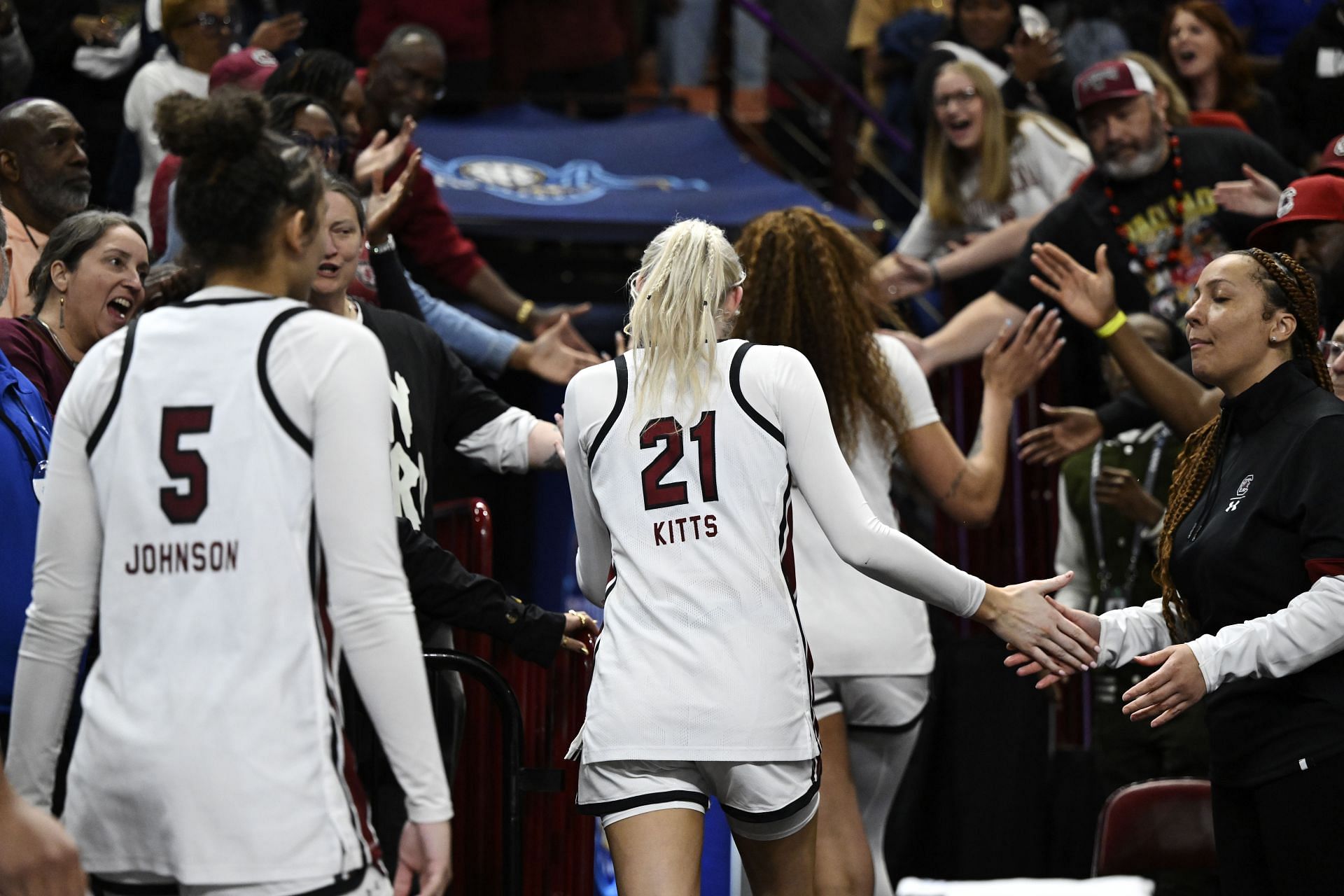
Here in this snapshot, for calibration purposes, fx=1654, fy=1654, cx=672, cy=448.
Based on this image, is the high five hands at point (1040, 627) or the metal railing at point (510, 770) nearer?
the high five hands at point (1040, 627)

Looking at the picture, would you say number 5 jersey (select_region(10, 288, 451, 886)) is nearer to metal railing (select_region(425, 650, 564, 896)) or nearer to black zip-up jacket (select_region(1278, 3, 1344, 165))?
metal railing (select_region(425, 650, 564, 896))

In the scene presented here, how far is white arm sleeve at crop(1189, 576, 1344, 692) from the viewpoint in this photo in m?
3.40

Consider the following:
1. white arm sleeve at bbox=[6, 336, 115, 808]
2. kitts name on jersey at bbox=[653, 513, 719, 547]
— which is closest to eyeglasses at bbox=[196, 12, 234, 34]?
kitts name on jersey at bbox=[653, 513, 719, 547]

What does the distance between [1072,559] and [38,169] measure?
365cm

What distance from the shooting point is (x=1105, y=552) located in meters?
5.77

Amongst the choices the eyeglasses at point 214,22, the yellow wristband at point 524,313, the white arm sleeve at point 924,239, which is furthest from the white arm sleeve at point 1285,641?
the eyeglasses at point 214,22

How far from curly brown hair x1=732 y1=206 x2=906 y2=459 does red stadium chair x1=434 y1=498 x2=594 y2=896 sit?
0.89m

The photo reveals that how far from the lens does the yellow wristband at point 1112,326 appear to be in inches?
193

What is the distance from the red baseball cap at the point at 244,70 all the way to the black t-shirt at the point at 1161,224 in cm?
282

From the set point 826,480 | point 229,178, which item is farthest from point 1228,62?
point 229,178

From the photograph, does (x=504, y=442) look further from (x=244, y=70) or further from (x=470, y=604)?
(x=244, y=70)

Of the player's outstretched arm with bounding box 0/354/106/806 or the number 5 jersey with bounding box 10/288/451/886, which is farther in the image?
the player's outstretched arm with bounding box 0/354/106/806

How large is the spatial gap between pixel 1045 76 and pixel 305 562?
6.21 m

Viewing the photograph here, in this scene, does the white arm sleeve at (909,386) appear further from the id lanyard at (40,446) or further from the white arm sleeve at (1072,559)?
the id lanyard at (40,446)
